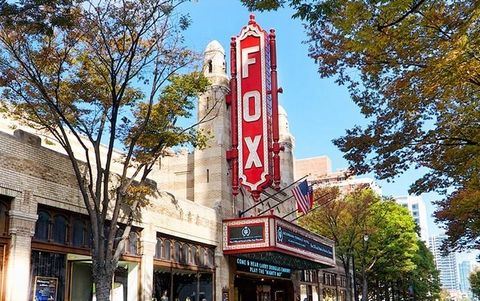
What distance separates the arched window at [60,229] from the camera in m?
17.6

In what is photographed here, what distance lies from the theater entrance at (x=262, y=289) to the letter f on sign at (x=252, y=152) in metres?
7.56

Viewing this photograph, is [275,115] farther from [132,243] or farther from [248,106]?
[132,243]

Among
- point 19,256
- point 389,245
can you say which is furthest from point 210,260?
point 389,245

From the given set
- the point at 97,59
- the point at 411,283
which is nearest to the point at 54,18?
the point at 97,59

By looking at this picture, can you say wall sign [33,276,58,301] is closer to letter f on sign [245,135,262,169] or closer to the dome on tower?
letter f on sign [245,135,262,169]

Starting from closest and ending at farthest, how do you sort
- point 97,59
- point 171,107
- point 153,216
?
1. point 97,59
2. point 171,107
3. point 153,216

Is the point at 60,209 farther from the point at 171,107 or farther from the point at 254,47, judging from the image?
the point at 254,47

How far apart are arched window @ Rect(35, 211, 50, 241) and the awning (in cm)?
1190

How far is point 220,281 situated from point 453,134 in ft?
49.0

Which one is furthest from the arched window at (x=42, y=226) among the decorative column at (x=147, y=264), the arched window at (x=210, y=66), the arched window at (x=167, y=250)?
the arched window at (x=210, y=66)

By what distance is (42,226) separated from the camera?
17078 millimetres

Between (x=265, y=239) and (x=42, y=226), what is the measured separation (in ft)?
39.8

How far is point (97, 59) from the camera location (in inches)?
674

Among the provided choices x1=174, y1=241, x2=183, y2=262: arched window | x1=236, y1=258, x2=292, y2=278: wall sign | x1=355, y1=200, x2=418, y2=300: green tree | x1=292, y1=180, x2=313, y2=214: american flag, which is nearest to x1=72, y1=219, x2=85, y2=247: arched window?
x1=174, y1=241, x2=183, y2=262: arched window
